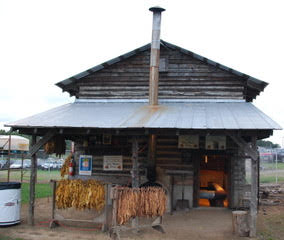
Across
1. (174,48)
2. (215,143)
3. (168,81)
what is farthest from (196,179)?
(174,48)

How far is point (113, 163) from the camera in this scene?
1373cm

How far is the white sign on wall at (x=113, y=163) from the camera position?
13.7 m

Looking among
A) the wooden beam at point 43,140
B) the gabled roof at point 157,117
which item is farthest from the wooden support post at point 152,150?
the wooden beam at point 43,140

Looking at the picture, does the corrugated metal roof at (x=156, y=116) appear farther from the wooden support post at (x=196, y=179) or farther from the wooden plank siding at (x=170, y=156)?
the wooden support post at (x=196, y=179)

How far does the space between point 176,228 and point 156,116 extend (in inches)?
136

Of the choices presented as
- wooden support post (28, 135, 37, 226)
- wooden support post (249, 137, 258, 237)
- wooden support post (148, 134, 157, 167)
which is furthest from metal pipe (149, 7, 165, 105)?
wooden support post (28, 135, 37, 226)

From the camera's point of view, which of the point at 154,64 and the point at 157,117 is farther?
the point at 154,64

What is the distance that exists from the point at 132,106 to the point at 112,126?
332cm

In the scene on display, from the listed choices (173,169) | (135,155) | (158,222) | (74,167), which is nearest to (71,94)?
(74,167)

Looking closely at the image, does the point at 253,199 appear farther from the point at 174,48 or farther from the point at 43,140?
the point at 174,48

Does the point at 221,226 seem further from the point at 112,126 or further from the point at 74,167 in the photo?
the point at 74,167

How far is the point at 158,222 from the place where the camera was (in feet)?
33.0

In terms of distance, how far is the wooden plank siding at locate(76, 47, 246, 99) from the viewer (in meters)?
13.6

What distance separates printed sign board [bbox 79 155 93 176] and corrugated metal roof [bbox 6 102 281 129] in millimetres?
2054
